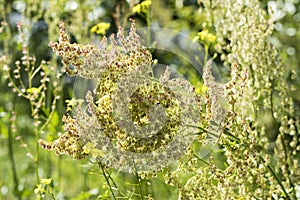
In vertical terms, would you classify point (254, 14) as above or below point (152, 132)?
above

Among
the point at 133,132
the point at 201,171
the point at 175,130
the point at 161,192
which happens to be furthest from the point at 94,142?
the point at 161,192

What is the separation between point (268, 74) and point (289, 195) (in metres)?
0.44

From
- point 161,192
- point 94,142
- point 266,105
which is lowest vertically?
point 161,192

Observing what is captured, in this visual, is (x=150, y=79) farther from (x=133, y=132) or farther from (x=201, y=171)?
(x=201, y=171)

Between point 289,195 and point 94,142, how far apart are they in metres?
0.87

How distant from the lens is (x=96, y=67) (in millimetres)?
1521

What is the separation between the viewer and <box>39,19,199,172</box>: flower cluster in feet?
4.95

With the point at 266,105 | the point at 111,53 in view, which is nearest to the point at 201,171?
the point at 111,53

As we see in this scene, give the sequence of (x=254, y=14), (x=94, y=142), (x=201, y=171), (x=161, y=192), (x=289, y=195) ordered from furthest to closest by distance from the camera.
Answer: (x=161, y=192), (x=254, y=14), (x=289, y=195), (x=201, y=171), (x=94, y=142)

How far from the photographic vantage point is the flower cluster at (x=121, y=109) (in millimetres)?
1510

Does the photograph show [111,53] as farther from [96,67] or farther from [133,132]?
[133,132]

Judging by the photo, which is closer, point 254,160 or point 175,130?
point 175,130

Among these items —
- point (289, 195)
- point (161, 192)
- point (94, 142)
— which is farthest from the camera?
point (161, 192)

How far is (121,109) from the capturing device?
59.2 inches
